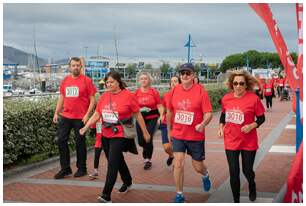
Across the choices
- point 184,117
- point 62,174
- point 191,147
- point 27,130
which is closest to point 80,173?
point 62,174

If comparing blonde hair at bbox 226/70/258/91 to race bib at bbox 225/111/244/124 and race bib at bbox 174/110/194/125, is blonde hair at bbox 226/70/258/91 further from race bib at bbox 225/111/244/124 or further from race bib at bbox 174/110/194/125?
race bib at bbox 174/110/194/125

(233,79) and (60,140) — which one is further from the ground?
(233,79)

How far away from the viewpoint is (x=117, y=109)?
5.91 meters

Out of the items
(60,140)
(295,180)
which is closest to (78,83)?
(60,140)

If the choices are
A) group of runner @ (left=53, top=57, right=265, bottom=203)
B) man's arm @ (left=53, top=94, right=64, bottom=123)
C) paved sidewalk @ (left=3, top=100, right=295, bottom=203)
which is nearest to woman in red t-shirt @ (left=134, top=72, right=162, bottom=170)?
paved sidewalk @ (left=3, top=100, right=295, bottom=203)

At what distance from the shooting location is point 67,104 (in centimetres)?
735

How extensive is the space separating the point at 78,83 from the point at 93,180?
1.54 m

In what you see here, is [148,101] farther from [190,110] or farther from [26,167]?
[26,167]

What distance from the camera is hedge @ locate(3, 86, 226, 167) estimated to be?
7703mm

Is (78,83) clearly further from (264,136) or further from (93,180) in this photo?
(264,136)

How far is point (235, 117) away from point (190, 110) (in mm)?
563

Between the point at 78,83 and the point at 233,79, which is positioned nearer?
the point at 233,79

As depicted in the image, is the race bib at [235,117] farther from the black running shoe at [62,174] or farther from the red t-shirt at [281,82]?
the red t-shirt at [281,82]

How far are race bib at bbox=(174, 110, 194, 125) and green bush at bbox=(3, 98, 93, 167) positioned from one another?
319cm
